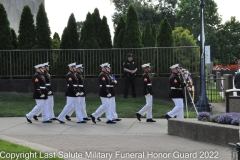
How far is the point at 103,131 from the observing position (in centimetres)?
1463

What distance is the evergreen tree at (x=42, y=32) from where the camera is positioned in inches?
942

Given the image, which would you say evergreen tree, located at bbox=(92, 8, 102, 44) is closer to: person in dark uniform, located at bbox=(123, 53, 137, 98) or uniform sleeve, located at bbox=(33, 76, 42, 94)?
person in dark uniform, located at bbox=(123, 53, 137, 98)

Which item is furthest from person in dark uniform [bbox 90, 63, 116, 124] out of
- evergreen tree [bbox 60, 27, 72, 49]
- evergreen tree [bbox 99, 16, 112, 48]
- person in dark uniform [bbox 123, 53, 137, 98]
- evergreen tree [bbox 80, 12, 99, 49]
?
evergreen tree [bbox 99, 16, 112, 48]

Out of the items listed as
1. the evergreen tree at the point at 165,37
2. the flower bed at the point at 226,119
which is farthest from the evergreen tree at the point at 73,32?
the flower bed at the point at 226,119

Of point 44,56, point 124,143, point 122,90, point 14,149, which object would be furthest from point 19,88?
point 14,149

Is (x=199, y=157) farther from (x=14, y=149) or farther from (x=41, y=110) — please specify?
(x=41, y=110)

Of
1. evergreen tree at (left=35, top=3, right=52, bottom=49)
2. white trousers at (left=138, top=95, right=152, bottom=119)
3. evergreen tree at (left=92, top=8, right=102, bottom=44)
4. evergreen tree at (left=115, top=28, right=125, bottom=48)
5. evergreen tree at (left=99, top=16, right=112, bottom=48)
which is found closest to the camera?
white trousers at (left=138, top=95, right=152, bottom=119)

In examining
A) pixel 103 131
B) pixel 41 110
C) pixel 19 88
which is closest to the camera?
pixel 103 131

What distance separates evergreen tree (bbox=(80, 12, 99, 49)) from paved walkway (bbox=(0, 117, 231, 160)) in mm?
7089

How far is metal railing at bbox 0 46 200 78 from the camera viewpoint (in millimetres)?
22797

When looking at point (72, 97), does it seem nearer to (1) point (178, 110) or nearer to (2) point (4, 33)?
(1) point (178, 110)

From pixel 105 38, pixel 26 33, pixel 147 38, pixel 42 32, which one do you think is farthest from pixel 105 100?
pixel 147 38

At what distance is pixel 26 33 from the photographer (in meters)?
24.1

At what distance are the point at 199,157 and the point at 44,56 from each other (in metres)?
14.4
